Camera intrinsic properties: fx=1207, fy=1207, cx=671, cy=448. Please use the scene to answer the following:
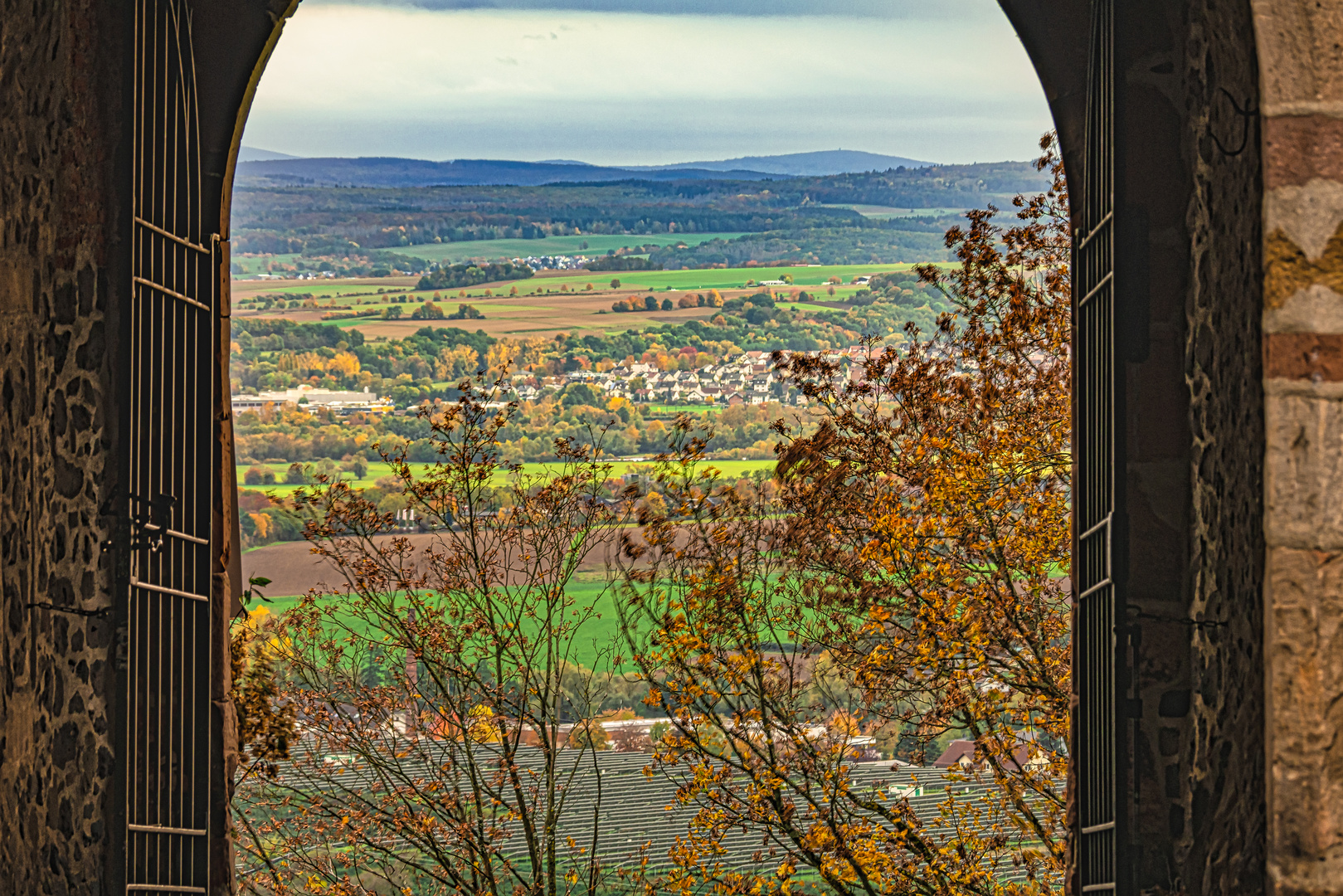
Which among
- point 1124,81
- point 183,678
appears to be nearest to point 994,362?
point 1124,81

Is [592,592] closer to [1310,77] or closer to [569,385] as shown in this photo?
[569,385]

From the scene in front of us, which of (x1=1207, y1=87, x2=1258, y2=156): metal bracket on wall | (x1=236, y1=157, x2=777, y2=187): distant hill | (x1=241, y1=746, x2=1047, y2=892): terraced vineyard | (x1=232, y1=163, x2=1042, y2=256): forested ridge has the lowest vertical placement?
(x1=241, y1=746, x2=1047, y2=892): terraced vineyard

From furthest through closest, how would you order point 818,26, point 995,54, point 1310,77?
point 818,26 → point 995,54 → point 1310,77

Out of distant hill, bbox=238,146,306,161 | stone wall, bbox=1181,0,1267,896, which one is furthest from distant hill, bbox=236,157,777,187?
stone wall, bbox=1181,0,1267,896

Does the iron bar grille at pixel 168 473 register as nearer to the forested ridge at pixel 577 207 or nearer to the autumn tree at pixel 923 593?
the autumn tree at pixel 923 593

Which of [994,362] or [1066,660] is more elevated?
[994,362]

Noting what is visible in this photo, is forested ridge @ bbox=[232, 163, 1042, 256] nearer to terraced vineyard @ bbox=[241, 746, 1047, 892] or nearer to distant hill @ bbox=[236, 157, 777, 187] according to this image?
distant hill @ bbox=[236, 157, 777, 187]
